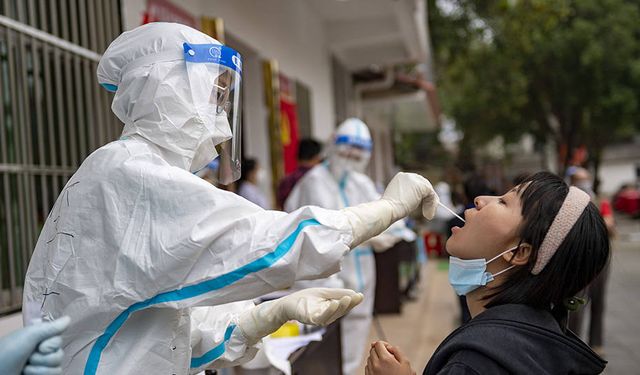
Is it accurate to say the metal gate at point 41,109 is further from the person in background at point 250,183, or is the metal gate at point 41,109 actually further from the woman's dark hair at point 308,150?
the woman's dark hair at point 308,150

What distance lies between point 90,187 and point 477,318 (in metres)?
1.04

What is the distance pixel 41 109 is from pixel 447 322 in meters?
5.93

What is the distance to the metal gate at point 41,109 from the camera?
322 centimetres

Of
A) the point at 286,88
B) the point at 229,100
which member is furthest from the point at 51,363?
the point at 286,88

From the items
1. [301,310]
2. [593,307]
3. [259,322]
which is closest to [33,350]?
[301,310]

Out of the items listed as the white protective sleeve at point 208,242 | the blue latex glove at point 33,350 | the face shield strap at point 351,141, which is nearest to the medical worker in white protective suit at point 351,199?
the face shield strap at point 351,141

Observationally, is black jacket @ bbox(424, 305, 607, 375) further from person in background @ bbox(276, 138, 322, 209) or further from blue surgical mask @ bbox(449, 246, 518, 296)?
person in background @ bbox(276, 138, 322, 209)

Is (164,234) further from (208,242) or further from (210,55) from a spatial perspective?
(210,55)

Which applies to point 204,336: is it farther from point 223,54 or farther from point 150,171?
point 223,54

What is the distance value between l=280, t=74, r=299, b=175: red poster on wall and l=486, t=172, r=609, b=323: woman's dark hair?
5.81 meters

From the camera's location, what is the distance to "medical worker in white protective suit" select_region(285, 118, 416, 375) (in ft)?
17.7

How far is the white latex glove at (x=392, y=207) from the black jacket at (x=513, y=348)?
1.11 feet

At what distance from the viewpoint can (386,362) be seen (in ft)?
6.22

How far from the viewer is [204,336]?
2.16m
